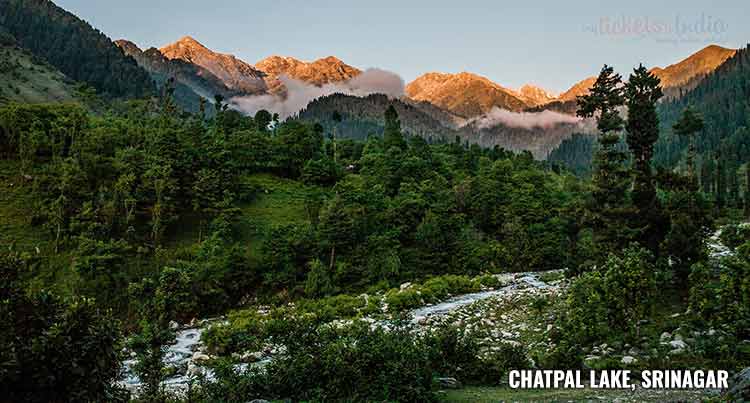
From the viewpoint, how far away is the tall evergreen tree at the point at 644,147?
68.6 ft

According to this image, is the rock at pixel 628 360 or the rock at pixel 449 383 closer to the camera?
the rock at pixel 449 383

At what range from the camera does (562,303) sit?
22859mm

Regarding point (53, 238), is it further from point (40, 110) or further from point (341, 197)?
point (341, 197)

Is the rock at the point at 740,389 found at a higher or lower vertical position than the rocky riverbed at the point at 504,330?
higher

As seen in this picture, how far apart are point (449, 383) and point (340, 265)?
863 inches

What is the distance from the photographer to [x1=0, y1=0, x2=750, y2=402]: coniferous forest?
11.8m

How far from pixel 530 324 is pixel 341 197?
2208 cm

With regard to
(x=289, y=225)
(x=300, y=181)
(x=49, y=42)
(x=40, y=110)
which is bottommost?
(x=289, y=225)

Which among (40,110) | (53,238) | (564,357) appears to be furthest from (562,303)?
(40,110)

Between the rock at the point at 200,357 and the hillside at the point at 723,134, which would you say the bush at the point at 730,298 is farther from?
the hillside at the point at 723,134

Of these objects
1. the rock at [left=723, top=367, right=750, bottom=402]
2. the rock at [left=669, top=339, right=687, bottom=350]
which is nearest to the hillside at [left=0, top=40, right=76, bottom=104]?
the rock at [left=669, top=339, right=687, bottom=350]

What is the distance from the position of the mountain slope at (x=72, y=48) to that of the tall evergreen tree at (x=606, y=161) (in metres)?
132

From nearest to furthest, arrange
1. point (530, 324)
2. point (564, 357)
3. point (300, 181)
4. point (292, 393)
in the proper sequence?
point (292, 393) < point (564, 357) < point (530, 324) < point (300, 181)

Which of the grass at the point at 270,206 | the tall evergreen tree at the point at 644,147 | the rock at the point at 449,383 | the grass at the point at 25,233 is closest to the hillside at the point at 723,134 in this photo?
the grass at the point at 270,206
